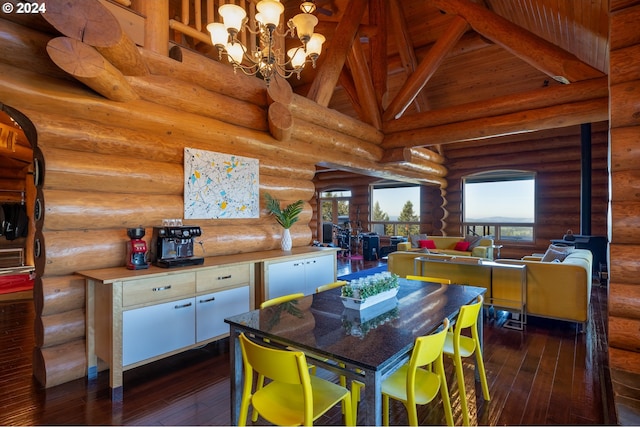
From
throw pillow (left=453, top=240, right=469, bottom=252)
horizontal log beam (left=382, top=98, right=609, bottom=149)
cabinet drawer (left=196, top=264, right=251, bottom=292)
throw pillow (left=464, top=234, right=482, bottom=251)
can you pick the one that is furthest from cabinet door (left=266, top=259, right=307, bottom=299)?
throw pillow (left=464, top=234, right=482, bottom=251)

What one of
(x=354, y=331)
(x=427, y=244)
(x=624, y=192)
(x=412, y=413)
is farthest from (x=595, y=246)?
→ (x=354, y=331)

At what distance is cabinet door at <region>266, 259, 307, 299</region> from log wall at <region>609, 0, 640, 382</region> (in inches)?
120

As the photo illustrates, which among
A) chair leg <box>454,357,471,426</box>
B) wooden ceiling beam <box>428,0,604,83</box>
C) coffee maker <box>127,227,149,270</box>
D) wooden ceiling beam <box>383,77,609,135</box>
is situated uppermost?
wooden ceiling beam <box>428,0,604,83</box>

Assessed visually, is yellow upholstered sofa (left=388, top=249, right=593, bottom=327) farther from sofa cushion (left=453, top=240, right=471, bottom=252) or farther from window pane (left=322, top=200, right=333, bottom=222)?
window pane (left=322, top=200, right=333, bottom=222)

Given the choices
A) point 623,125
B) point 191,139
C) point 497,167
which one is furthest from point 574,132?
point 191,139

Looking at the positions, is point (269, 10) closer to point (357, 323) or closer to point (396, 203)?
point (357, 323)

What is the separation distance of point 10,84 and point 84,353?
7.45 ft

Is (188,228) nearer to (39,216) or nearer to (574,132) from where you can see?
(39,216)

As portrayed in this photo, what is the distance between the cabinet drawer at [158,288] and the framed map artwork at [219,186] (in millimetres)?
909

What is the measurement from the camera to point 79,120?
2838mm

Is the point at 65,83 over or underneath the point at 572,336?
over

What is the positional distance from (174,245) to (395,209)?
953cm

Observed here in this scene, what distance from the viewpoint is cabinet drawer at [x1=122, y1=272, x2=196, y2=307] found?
263cm

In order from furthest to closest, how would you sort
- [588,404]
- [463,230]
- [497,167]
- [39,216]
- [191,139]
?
[463,230] → [497,167] → [191,139] → [39,216] → [588,404]
